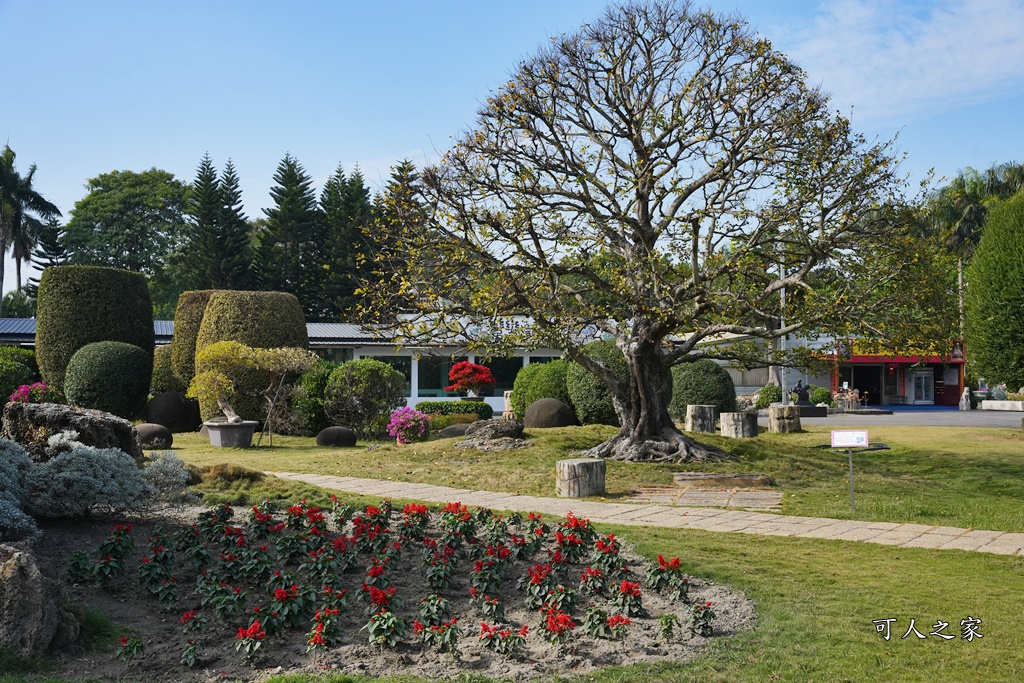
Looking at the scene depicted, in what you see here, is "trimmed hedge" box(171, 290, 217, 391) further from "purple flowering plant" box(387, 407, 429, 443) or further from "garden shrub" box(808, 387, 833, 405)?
"garden shrub" box(808, 387, 833, 405)

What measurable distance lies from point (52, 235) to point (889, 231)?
47.5m

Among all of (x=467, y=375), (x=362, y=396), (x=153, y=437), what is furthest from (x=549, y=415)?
(x=153, y=437)

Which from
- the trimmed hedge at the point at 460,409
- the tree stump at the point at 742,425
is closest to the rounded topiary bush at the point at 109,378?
the trimmed hedge at the point at 460,409

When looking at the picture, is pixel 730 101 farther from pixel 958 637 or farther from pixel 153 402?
pixel 153 402

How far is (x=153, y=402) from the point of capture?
69.7 feet

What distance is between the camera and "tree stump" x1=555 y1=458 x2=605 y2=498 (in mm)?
10492

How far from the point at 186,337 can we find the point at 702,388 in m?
13.9

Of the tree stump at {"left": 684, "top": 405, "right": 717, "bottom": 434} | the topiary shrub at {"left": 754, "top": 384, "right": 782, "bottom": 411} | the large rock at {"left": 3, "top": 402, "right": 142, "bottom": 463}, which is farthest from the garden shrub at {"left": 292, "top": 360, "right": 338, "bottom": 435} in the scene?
the topiary shrub at {"left": 754, "top": 384, "right": 782, "bottom": 411}

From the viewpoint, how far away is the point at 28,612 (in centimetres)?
447

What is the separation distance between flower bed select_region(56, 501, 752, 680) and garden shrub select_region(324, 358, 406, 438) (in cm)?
1206

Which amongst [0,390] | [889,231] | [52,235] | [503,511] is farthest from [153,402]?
[52,235]

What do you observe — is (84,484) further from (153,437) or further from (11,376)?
(11,376)

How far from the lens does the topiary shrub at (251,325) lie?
20359mm

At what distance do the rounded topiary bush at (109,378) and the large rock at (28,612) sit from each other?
16643mm
